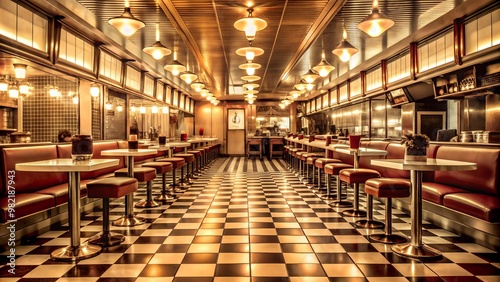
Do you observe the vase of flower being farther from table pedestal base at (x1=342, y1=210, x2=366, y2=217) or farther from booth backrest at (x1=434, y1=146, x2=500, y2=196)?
table pedestal base at (x1=342, y1=210, x2=366, y2=217)

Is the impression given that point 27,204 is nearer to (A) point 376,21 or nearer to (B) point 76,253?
(B) point 76,253

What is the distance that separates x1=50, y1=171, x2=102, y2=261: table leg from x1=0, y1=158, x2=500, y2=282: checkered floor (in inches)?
3.4

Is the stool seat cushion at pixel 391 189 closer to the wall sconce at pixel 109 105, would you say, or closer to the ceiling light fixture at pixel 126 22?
the ceiling light fixture at pixel 126 22

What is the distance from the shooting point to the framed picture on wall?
61.2 feet

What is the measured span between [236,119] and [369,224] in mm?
14765

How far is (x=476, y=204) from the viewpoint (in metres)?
3.32

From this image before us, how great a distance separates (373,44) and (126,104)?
606 centimetres

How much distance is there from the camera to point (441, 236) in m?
3.83

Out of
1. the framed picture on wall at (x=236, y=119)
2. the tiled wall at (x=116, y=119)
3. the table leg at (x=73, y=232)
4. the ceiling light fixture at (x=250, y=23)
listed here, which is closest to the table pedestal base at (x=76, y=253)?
the table leg at (x=73, y=232)

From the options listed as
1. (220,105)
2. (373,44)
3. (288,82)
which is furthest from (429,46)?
(220,105)

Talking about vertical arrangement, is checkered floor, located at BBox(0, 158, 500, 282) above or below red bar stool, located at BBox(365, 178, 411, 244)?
below

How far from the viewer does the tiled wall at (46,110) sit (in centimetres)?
810

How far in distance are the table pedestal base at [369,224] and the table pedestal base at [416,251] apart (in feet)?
2.82

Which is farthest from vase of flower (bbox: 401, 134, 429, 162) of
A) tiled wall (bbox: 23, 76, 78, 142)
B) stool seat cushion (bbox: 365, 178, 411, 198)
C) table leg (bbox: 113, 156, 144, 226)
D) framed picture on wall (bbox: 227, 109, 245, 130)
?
framed picture on wall (bbox: 227, 109, 245, 130)
